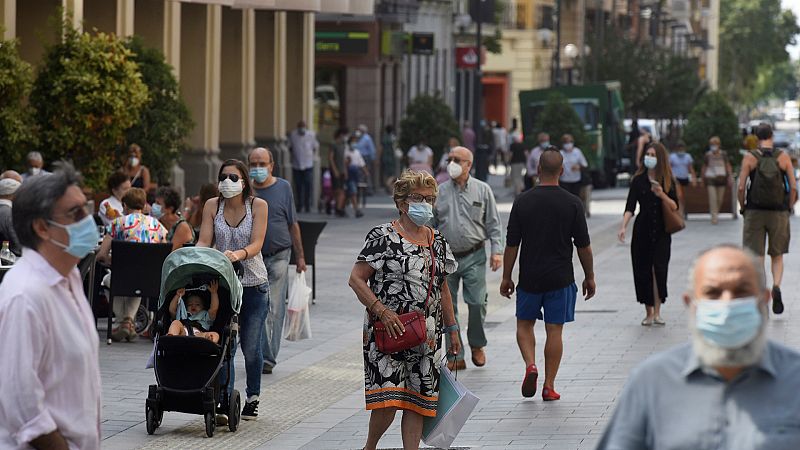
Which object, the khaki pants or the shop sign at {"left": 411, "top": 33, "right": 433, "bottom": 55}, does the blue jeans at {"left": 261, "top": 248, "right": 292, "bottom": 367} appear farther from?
the shop sign at {"left": 411, "top": 33, "right": 433, "bottom": 55}

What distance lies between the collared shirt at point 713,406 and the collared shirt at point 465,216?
8.15m

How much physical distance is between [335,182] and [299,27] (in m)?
5.55

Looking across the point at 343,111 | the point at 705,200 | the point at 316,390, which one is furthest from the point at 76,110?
the point at 343,111

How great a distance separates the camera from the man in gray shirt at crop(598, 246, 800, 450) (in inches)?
166

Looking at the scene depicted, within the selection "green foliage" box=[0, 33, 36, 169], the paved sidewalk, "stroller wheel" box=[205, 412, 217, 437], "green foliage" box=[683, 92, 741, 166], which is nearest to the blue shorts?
the paved sidewalk

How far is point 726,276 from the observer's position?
14.1 feet

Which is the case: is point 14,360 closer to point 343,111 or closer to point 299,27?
point 299,27

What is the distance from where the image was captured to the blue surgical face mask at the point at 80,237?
5.04 m

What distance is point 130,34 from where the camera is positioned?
81.9ft

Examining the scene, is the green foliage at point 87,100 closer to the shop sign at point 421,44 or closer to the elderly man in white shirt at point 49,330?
the elderly man in white shirt at point 49,330

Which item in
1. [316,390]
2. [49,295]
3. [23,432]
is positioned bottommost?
[316,390]

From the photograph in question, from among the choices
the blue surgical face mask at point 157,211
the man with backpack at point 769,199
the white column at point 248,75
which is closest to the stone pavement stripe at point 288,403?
the blue surgical face mask at point 157,211

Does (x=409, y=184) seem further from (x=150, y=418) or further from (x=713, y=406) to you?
(x=713, y=406)

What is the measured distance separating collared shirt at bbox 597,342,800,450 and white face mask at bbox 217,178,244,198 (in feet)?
21.2
